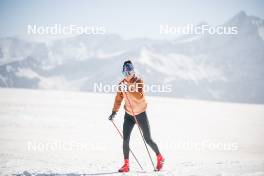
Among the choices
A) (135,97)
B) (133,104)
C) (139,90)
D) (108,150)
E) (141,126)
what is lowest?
(108,150)

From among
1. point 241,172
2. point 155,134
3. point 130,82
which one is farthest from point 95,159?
point 155,134

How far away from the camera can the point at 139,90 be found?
5.87 meters

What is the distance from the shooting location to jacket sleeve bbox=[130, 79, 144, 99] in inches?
230

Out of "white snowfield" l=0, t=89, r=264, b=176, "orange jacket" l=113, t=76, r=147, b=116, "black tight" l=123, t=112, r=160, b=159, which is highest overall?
"orange jacket" l=113, t=76, r=147, b=116

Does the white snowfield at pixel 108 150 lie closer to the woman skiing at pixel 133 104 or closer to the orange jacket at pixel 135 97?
the woman skiing at pixel 133 104

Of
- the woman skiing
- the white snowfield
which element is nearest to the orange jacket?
the woman skiing

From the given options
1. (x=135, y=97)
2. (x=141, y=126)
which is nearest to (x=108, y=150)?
(x=141, y=126)

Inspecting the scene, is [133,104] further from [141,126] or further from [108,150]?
[108,150]

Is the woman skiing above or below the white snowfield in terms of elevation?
above

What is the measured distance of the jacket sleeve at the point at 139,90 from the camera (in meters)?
5.85

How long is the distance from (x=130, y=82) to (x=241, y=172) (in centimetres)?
239

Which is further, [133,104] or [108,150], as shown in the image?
[108,150]

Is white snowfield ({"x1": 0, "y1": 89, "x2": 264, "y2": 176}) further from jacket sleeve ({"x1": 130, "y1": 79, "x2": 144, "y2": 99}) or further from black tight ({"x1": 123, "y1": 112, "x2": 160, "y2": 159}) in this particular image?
jacket sleeve ({"x1": 130, "y1": 79, "x2": 144, "y2": 99})

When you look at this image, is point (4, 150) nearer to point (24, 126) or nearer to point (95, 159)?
point (95, 159)
